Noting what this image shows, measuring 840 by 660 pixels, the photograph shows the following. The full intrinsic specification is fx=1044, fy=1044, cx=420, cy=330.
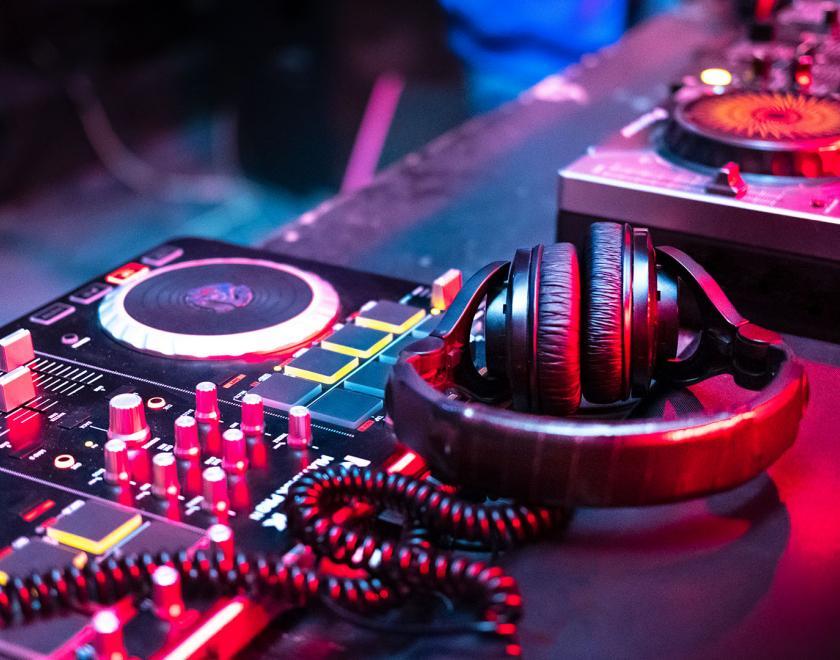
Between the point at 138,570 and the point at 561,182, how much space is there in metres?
0.62

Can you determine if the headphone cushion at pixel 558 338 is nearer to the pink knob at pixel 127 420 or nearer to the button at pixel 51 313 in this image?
the pink knob at pixel 127 420

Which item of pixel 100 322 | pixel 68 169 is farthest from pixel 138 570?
pixel 68 169

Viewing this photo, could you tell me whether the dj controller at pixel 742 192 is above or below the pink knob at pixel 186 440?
above

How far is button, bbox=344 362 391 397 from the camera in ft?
2.58

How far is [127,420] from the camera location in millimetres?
709

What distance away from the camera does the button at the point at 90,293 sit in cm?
93

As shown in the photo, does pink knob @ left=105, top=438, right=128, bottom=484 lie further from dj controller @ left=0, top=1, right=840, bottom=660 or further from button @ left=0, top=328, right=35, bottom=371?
button @ left=0, top=328, right=35, bottom=371

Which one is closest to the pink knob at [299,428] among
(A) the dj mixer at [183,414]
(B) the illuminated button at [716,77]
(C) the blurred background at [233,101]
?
(A) the dj mixer at [183,414]

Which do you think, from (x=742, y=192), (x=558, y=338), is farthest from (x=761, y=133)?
(x=558, y=338)

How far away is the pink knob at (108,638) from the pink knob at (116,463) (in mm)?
146

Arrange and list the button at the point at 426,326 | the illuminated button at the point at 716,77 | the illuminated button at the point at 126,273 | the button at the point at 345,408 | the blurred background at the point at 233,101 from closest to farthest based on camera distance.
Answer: the button at the point at 345,408
the button at the point at 426,326
the illuminated button at the point at 126,273
the illuminated button at the point at 716,77
the blurred background at the point at 233,101

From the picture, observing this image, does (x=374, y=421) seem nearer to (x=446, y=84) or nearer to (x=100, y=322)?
(x=100, y=322)

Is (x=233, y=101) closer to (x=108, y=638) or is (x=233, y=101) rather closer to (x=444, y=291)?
(x=444, y=291)

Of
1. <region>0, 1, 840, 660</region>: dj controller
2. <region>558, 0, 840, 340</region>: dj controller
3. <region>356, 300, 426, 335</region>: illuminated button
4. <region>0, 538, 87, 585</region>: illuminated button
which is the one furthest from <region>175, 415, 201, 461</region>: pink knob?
<region>558, 0, 840, 340</region>: dj controller
